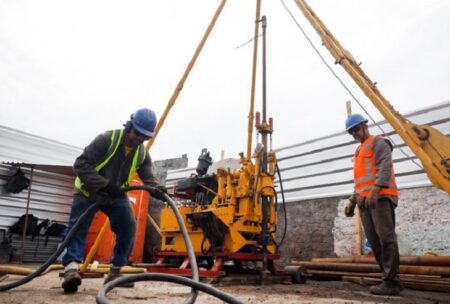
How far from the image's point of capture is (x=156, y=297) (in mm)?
2395

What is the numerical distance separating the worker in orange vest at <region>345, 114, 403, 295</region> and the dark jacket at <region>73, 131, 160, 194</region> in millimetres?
1978

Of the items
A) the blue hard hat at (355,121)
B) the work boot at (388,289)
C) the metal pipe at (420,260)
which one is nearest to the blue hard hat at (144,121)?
the blue hard hat at (355,121)

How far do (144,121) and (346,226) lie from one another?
3480 millimetres

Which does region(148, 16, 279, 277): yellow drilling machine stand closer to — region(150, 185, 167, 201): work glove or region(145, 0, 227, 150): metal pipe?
region(145, 0, 227, 150): metal pipe

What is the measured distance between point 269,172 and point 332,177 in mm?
1559

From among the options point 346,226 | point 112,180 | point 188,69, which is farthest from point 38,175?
point 346,226

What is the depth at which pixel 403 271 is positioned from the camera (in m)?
3.52

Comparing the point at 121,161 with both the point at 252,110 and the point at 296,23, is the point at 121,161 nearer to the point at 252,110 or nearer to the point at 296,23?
the point at 252,110

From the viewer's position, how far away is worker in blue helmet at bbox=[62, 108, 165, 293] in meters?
2.62


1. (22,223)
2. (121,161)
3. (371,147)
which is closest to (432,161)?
(371,147)

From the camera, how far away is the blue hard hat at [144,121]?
9.07ft

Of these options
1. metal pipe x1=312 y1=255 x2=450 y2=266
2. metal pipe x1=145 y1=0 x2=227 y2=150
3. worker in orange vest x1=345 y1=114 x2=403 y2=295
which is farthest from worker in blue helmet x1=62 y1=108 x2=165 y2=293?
metal pipe x1=312 y1=255 x2=450 y2=266

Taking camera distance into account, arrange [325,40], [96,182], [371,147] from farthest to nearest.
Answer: [325,40] → [371,147] → [96,182]

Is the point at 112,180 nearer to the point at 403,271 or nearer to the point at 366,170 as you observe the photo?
the point at 366,170
